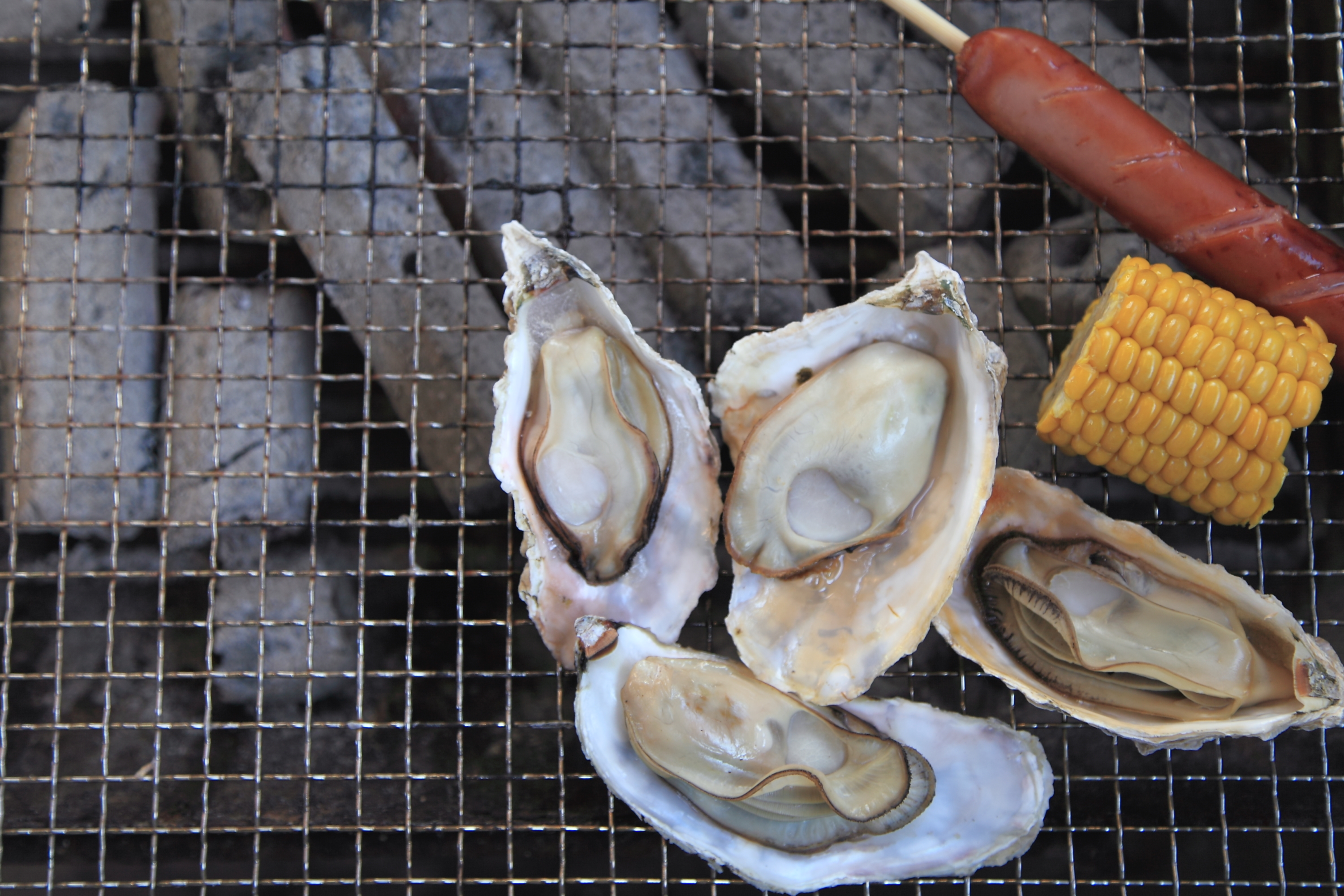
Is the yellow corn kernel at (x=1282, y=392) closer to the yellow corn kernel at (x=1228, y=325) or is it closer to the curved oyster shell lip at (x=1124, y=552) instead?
the yellow corn kernel at (x=1228, y=325)

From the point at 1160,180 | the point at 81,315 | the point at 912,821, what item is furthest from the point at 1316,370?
the point at 81,315

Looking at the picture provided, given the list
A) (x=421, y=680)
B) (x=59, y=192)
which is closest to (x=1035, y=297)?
(x=421, y=680)

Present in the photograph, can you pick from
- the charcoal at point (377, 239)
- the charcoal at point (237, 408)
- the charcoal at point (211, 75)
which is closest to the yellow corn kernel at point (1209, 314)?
the charcoal at point (377, 239)

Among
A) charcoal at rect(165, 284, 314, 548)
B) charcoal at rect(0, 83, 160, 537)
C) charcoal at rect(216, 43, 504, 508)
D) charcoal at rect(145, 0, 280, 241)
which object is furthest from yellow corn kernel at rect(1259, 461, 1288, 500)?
charcoal at rect(0, 83, 160, 537)

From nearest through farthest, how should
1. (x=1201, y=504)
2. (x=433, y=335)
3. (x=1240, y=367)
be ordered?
(x=1240, y=367)
(x=1201, y=504)
(x=433, y=335)

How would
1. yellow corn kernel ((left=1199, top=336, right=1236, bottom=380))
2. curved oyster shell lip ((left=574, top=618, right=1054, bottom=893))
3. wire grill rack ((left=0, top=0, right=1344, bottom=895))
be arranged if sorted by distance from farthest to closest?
wire grill rack ((left=0, top=0, right=1344, bottom=895)) < curved oyster shell lip ((left=574, top=618, right=1054, bottom=893)) < yellow corn kernel ((left=1199, top=336, right=1236, bottom=380))

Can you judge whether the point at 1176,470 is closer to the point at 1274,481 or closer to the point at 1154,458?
the point at 1154,458

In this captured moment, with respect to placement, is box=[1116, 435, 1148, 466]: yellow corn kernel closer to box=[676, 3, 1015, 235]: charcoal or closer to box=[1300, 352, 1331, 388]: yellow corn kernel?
box=[1300, 352, 1331, 388]: yellow corn kernel
